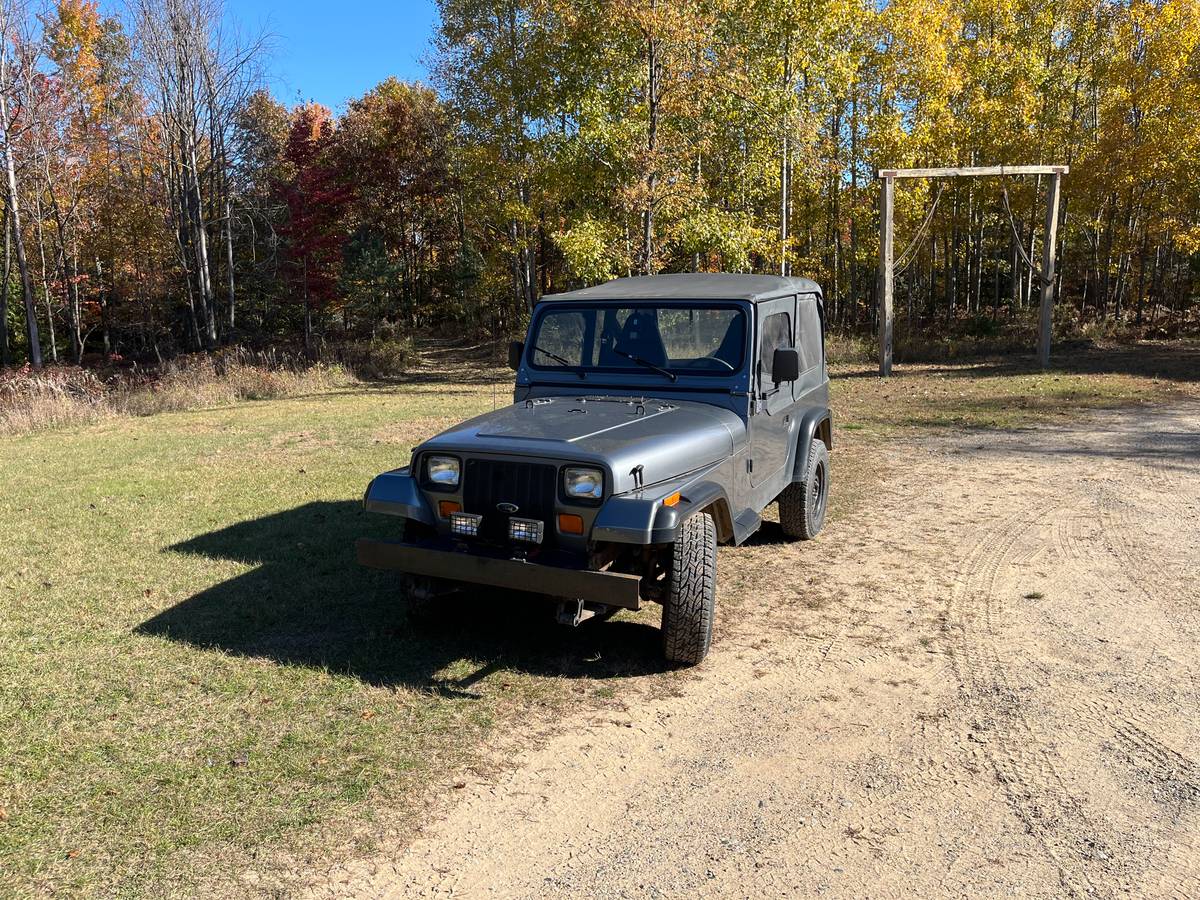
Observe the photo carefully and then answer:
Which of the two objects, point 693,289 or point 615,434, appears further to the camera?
point 693,289

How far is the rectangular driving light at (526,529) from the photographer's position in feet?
13.9

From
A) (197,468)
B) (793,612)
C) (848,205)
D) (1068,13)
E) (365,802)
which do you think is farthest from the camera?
(848,205)

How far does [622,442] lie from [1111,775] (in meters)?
2.61

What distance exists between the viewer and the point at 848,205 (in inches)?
1089

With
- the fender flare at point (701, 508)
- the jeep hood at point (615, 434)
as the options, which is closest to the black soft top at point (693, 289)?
the jeep hood at point (615, 434)

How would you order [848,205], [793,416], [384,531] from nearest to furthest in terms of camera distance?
[793,416] < [384,531] < [848,205]

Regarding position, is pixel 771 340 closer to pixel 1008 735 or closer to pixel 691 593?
pixel 691 593

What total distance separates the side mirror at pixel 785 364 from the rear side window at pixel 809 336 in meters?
1.11

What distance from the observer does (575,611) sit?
4.31 metres

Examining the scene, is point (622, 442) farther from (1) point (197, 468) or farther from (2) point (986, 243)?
(2) point (986, 243)

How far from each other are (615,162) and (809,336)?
14.5 metres

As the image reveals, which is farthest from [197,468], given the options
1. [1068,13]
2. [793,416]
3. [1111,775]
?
[1068,13]

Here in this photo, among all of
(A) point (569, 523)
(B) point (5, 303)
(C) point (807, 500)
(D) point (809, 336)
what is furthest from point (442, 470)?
(B) point (5, 303)

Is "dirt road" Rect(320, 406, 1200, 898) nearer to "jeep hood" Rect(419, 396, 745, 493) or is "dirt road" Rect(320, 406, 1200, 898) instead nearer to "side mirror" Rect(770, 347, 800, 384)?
"jeep hood" Rect(419, 396, 745, 493)
